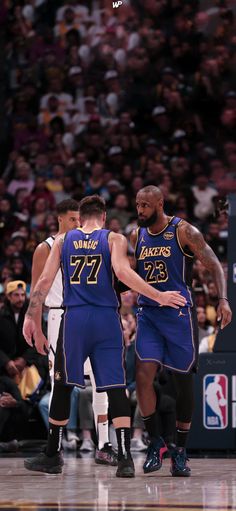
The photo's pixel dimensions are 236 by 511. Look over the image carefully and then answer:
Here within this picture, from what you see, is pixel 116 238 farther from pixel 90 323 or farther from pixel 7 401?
pixel 7 401

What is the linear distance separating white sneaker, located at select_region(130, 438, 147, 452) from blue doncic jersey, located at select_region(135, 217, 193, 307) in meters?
3.21

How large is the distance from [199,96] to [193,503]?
12386 millimetres

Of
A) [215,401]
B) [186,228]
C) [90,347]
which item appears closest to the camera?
[90,347]

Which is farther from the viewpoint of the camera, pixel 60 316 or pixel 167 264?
pixel 60 316

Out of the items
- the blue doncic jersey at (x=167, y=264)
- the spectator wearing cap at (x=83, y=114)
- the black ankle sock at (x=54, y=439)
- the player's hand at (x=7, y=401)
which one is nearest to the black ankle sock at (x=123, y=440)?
the black ankle sock at (x=54, y=439)

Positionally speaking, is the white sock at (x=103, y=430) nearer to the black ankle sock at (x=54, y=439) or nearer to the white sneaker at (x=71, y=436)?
the black ankle sock at (x=54, y=439)

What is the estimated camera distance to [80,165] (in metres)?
18.0

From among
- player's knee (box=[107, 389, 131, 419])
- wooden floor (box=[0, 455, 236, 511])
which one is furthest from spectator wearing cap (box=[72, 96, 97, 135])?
player's knee (box=[107, 389, 131, 419])

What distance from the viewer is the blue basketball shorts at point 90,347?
8492 mm

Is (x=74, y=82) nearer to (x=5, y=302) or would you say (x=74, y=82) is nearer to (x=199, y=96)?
(x=199, y=96)

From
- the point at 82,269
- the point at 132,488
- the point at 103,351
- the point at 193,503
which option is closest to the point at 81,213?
the point at 82,269

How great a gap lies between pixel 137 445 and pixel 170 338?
327 cm

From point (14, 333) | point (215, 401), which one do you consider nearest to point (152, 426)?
point (215, 401)

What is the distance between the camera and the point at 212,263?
8.73 meters
